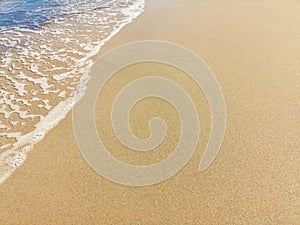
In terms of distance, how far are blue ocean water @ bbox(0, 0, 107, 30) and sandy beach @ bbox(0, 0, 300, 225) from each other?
8.87ft

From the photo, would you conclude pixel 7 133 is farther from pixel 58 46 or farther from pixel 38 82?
pixel 58 46

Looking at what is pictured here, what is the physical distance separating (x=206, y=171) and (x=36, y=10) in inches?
190

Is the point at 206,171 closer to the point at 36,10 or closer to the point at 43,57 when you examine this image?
the point at 43,57

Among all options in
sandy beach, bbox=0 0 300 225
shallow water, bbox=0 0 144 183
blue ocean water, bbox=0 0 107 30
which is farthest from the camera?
blue ocean water, bbox=0 0 107 30

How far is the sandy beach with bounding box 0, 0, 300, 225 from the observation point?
2.00 m

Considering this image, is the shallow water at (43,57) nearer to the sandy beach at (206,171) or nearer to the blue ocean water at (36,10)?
the blue ocean water at (36,10)

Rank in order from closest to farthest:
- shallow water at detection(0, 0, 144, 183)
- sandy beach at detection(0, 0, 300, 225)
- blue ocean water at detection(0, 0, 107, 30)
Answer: sandy beach at detection(0, 0, 300, 225), shallow water at detection(0, 0, 144, 183), blue ocean water at detection(0, 0, 107, 30)

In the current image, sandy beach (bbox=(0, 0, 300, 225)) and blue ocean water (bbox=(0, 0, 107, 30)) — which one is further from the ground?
sandy beach (bbox=(0, 0, 300, 225))

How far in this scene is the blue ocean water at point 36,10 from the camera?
5401mm

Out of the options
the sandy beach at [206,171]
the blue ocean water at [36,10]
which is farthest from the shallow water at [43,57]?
the sandy beach at [206,171]

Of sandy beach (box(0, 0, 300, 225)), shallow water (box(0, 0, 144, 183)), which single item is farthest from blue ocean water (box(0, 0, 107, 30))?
sandy beach (box(0, 0, 300, 225))

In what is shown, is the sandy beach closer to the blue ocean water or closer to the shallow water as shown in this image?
the shallow water

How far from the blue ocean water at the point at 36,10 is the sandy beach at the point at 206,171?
8.87 ft

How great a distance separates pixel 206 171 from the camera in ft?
7.41
